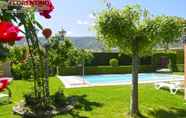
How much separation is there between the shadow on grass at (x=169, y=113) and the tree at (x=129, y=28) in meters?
0.91

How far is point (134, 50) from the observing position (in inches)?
506

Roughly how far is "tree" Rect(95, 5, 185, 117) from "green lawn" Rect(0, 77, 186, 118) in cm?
107

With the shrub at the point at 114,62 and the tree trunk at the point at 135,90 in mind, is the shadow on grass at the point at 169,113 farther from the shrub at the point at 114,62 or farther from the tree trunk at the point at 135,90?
the shrub at the point at 114,62

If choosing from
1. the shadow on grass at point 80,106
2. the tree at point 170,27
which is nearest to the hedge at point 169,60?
the shadow on grass at point 80,106

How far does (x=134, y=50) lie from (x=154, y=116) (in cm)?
252

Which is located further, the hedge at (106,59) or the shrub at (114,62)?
the hedge at (106,59)

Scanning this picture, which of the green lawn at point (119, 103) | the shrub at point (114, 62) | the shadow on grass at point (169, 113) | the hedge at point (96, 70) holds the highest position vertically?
the shrub at point (114, 62)

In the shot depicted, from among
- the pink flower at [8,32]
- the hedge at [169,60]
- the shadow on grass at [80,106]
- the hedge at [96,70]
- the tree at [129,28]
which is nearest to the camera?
the pink flower at [8,32]

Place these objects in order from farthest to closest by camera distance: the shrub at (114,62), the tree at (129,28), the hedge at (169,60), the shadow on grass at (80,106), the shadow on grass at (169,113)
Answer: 1. the hedge at (169,60)
2. the shrub at (114,62)
3. the shadow on grass at (169,113)
4. the shadow on grass at (80,106)
5. the tree at (129,28)

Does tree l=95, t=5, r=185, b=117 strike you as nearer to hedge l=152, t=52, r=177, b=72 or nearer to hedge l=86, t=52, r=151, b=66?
hedge l=86, t=52, r=151, b=66

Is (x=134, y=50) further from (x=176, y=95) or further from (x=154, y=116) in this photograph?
(x=176, y=95)

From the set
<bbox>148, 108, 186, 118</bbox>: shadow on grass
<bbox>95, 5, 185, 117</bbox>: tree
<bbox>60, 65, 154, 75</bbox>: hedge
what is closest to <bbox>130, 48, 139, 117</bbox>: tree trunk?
<bbox>95, 5, 185, 117</bbox>: tree

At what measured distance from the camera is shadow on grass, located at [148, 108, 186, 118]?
510 inches

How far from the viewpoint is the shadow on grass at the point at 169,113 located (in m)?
13.0
